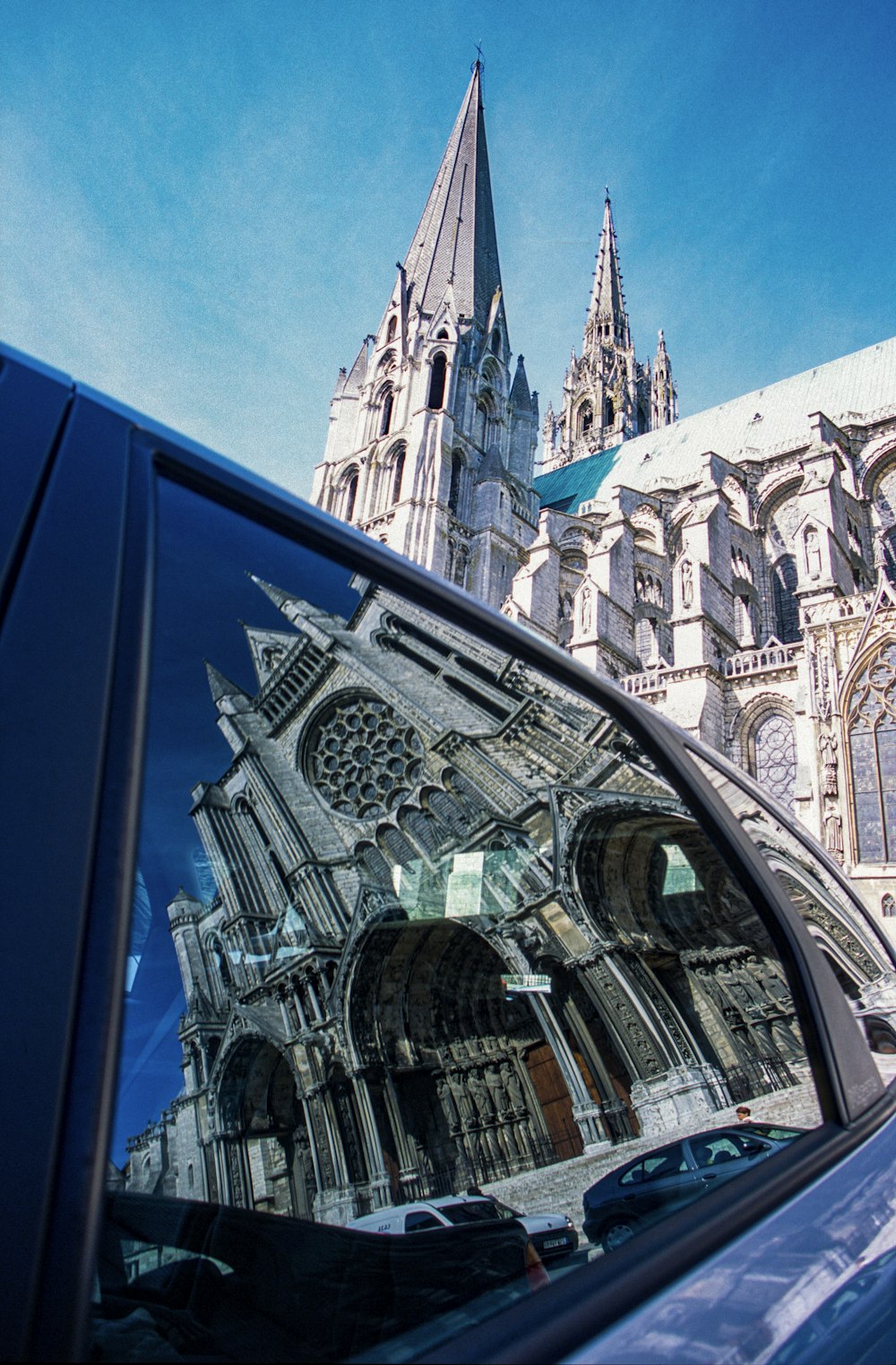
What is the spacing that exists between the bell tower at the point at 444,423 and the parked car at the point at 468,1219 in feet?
Answer: 66.8

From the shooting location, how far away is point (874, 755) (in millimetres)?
13938

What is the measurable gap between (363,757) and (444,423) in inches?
953

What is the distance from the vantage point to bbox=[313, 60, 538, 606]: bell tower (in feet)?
75.8

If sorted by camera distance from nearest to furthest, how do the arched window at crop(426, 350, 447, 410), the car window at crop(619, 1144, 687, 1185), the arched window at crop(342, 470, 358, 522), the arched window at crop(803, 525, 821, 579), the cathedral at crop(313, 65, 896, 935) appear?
the car window at crop(619, 1144, 687, 1185)
the cathedral at crop(313, 65, 896, 935)
the arched window at crop(803, 525, 821, 579)
the arched window at crop(342, 470, 358, 522)
the arched window at crop(426, 350, 447, 410)

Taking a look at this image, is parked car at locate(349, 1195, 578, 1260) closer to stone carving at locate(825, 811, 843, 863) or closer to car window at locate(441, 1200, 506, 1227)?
car window at locate(441, 1200, 506, 1227)

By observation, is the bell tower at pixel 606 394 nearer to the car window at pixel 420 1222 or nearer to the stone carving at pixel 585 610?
the stone carving at pixel 585 610

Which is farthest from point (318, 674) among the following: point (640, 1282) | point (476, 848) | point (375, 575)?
point (640, 1282)

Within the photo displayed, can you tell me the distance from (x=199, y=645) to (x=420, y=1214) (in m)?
0.60

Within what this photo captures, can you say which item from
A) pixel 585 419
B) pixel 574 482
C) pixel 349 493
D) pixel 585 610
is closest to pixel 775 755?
pixel 585 610

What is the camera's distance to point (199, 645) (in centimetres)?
85

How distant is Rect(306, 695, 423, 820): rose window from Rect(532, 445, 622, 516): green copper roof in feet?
90.0

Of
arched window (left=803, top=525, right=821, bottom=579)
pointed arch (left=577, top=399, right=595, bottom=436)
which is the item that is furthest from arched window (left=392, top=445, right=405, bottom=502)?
pointed arch (left=577, top=399, right=595, bottom=436)

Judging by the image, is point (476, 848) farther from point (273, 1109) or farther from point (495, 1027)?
point (273, 1109)

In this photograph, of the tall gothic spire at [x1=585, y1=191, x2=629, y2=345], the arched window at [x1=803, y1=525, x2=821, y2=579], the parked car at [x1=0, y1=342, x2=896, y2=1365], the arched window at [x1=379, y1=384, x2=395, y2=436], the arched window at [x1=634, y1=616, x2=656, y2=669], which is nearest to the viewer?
the parked car at [x1=0, y1=342, x2=896, y2=1365]
